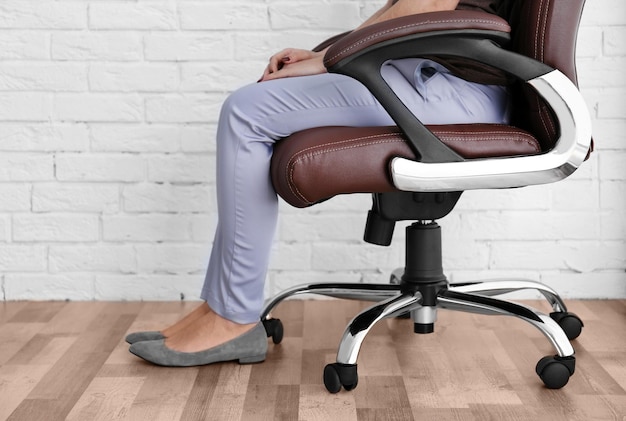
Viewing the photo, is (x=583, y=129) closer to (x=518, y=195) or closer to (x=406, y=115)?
(x=406, y=115)

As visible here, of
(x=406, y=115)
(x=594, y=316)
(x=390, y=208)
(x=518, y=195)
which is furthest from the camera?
(x=518, y=195)

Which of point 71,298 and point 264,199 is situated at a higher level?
point 264,199

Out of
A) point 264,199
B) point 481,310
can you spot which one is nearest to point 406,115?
point 264,199

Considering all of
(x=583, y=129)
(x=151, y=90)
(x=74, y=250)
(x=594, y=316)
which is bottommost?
(x=594, y=316)

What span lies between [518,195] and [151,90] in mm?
1139

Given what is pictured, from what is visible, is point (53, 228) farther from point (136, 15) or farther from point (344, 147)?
point (344, 147)

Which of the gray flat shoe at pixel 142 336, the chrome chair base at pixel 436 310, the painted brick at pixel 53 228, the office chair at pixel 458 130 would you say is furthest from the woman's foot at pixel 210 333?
the painted brick at pixel 53 228

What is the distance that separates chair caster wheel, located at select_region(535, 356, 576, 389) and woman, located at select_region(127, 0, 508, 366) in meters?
0.51

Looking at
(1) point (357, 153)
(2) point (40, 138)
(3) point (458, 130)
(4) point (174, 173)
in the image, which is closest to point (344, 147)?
(1) point (357, 153)

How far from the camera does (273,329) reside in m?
2.28

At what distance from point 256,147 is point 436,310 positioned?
22.0 inches

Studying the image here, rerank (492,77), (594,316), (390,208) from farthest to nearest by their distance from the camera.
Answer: (594,316)
(390,208)
(492,77)

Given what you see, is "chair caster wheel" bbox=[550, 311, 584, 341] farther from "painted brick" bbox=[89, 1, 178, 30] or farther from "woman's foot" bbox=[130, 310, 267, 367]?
"painted brick" bbox=[89, 1, 178, 30]

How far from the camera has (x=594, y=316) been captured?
8.52 feet
